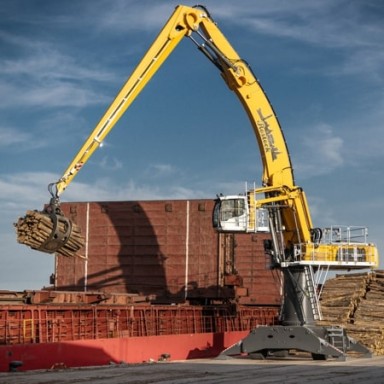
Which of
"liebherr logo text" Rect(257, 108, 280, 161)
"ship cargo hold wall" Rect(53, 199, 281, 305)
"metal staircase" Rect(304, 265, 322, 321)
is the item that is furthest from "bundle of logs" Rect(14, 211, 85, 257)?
"ship cargo hold wall" Rect(53, 199, 281, 305)

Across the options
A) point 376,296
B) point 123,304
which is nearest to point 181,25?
point 123,304

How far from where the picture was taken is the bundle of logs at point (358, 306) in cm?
2720

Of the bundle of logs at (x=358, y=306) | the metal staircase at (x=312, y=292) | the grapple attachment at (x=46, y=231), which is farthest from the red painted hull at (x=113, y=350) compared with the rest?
the metal staircase at (x=312, y=292)

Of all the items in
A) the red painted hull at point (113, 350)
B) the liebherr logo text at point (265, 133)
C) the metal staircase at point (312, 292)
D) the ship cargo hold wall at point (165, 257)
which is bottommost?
the red painted hull at point (113, 350)

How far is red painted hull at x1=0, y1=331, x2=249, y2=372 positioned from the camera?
18.8 m

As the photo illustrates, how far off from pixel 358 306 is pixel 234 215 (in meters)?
8.42

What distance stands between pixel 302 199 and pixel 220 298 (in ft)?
20.5

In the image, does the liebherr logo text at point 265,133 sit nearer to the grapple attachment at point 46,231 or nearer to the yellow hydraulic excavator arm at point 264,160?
the yellow hydraulic excavator arm at point 264,160

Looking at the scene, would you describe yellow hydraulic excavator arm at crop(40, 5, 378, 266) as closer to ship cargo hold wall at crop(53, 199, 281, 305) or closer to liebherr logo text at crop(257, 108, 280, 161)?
liebherr logo text at crop(257, 108, 280, 161)

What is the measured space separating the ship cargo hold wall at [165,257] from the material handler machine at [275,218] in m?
4.34

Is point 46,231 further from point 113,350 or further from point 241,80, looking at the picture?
point 241,80

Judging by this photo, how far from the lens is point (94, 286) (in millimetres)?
31641

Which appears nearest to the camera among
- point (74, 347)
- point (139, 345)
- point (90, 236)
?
point (74, 347)

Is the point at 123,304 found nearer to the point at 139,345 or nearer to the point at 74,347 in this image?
the point at 139,345
